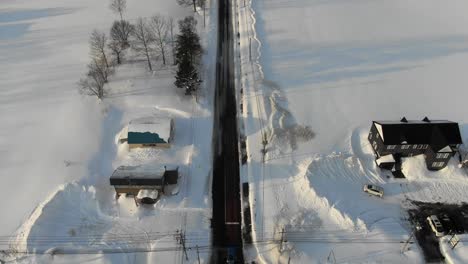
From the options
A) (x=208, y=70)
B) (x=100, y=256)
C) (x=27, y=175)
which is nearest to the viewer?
(x=100, y=256)

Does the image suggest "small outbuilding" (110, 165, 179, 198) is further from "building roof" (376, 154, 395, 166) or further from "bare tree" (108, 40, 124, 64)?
"bare tree" (108, 40, 124, 64)

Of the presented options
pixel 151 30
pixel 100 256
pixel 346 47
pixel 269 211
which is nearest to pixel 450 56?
pixel 346 47

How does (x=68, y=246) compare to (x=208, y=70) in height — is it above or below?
below

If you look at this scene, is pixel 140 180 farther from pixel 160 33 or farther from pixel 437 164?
pixel 437 164

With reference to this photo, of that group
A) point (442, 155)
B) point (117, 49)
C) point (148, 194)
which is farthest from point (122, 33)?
point (442, 155)

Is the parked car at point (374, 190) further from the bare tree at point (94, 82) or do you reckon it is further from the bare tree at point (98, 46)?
the bare tree at point (98, 46)

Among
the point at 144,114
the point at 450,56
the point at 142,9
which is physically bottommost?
the point at 144,114

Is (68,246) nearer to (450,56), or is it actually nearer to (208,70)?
(208,70)

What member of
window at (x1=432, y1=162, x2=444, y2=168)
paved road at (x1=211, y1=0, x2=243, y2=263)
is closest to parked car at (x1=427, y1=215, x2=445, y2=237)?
window at (x1=432, y1=162, x2=444, y2=168)
